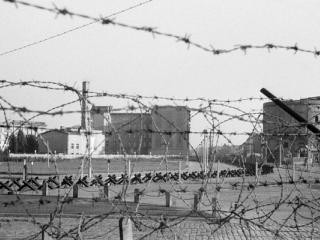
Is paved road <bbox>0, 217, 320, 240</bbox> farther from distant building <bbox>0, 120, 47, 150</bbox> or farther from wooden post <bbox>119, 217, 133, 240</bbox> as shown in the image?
distant building <bbox>0, 120, 47, 150</bbox>

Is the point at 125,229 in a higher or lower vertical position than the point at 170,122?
lower

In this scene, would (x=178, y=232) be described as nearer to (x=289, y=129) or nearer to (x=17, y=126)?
(x=289, y=129)

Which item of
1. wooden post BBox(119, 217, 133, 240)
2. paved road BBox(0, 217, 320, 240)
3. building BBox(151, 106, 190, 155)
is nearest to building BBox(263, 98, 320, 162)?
building BBox(151, 106, 190, 155)

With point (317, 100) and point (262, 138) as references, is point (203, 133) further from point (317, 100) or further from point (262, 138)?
point (317, 100)

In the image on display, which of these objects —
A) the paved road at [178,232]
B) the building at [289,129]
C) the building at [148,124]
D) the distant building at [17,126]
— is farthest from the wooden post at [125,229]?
the paved road at [178,232]

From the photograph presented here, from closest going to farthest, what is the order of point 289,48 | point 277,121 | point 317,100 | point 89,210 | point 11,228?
point 289,48 → point 277,121 → point 317,100 → point 11,228 → point 89,210

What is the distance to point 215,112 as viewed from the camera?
202 inches

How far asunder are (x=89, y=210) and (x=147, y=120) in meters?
11.8

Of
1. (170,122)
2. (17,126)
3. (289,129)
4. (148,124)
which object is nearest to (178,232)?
(289,129)

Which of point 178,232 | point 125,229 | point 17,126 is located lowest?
point 178,232

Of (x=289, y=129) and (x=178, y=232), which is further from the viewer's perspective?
(x=178, y=232)

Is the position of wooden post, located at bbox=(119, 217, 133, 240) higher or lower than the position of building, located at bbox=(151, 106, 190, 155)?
lower

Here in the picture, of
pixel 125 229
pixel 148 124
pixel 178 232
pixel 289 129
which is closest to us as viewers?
pixel 125 229

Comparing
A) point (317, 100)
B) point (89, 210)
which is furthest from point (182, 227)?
point (317, 100)
